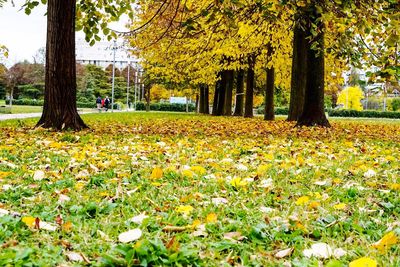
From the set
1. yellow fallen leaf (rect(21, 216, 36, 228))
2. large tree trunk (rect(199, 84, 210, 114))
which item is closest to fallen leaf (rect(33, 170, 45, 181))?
yellow fallen leaf (rect(21, 216, 36, 228))

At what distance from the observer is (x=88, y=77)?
73688 mm

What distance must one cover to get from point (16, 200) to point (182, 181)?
1.34 metres

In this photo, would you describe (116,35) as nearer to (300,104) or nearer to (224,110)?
(300,104)

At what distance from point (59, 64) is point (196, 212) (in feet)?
24.5

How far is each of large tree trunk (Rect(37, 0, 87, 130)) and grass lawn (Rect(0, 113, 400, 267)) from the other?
4500mm

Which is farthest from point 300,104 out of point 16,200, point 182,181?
point 16,200

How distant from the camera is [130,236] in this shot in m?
2.26

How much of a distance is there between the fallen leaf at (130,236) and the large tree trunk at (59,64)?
748cm

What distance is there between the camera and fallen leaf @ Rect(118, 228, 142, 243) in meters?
2.22

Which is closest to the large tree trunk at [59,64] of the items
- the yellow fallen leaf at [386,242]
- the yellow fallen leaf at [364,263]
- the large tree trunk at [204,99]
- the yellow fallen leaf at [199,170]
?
the yellow fallen leaf at [199,170]

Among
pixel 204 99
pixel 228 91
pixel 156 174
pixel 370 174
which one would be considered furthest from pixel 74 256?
A: pixel 204 99

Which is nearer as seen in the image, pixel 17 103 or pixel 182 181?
pixel 182 181

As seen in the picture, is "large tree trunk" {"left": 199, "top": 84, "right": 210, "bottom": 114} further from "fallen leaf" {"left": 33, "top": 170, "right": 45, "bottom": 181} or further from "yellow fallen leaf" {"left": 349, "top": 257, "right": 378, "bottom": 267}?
"yellow fallen leaf" {"left": 349, "top": 257, "right": 378, "bottom": 267}

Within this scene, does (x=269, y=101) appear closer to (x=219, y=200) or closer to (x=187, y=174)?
(x=187, y=174)
